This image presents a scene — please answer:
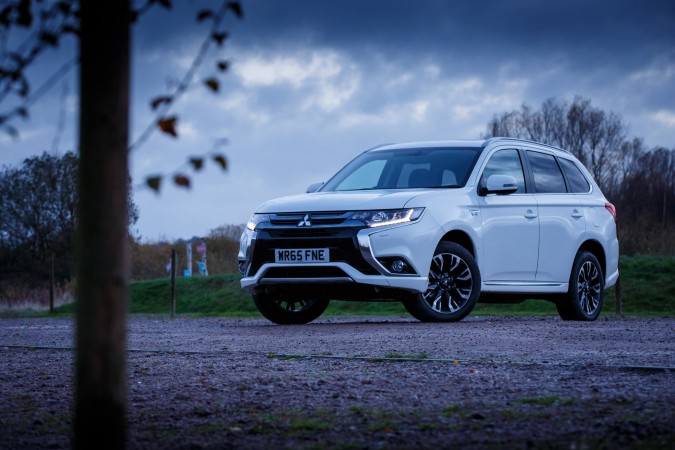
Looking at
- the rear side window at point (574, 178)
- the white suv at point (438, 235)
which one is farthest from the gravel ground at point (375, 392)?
the rear side window at point (574, 178)

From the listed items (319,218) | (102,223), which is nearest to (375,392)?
(102,223)

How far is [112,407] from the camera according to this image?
306cm

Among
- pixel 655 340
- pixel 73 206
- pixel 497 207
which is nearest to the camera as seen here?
pixel 655 340

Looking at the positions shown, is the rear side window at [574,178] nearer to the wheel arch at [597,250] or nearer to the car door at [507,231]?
the wheel arch at [597,250]

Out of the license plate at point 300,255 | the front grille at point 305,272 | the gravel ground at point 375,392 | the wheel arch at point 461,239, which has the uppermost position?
the wheel arch at point 461,239

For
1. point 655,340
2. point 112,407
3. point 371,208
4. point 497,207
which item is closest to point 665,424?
point 112,407

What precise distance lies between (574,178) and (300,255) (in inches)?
175

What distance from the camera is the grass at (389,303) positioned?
897 inches

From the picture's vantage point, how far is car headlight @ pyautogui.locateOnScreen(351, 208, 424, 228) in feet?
35.9

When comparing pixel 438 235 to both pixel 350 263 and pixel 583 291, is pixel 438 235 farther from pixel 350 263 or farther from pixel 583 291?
pixel 583 291

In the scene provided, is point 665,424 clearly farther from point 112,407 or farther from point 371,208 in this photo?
point 371,208

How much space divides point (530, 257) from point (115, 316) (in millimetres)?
9867

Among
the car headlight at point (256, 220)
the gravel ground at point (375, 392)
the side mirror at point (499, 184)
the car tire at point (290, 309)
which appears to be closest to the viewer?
the gravel ground at point (375, 392)

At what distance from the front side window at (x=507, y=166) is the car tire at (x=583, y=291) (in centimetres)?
125
